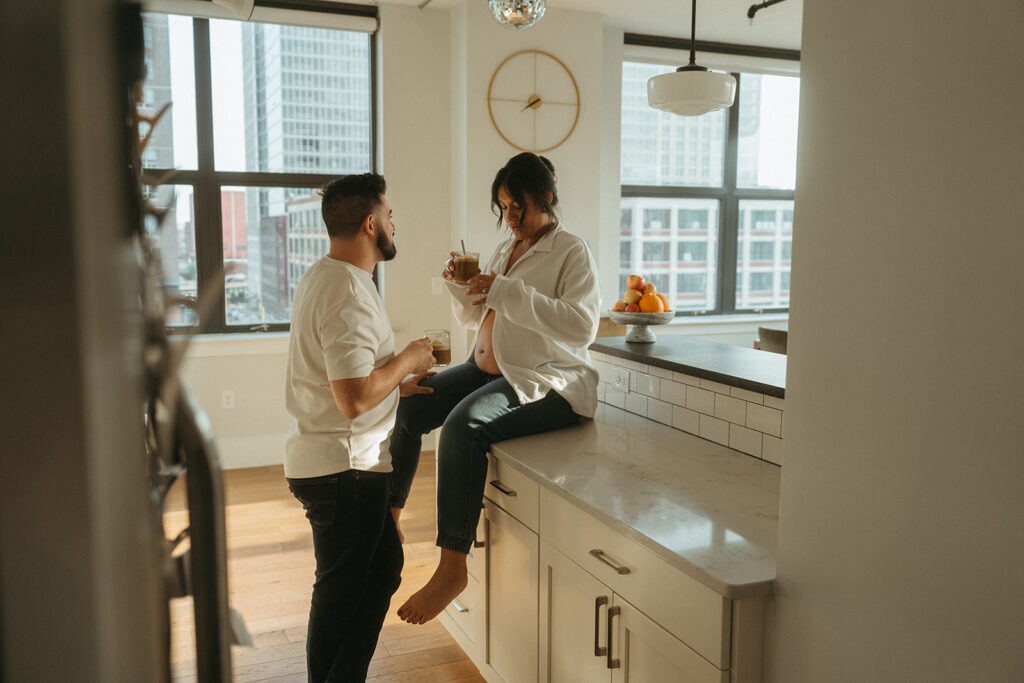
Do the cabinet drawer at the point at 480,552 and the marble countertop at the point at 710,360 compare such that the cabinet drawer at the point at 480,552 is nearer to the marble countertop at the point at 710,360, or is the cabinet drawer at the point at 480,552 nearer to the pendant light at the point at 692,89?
the marble countertop at the point at 710,360

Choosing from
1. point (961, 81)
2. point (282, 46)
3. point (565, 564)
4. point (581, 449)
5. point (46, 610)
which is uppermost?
point (282, 46)

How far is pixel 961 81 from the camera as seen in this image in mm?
903

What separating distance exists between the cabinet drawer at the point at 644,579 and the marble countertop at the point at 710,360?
0.60m

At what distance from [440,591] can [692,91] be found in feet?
6.55

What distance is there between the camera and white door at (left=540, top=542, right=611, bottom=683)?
5.34 ft

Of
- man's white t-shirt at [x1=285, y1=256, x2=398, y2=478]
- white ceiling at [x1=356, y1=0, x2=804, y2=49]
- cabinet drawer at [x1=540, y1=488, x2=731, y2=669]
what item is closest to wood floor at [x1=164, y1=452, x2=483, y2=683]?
man's white t-shirt at [x1=285, y1=256, x2=398, y2=478]

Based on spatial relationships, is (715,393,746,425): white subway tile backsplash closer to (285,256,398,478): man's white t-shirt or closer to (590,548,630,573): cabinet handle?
(590,548,630,573): cabinet handle

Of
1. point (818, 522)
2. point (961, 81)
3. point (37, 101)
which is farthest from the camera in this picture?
point (818, 522)

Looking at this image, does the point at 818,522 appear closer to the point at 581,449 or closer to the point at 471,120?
the point at 581,449

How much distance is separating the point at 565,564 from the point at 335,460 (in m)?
0.56

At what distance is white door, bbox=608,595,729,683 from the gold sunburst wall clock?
3.53 m

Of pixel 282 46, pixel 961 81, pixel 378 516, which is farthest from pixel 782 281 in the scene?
pixel 961 81

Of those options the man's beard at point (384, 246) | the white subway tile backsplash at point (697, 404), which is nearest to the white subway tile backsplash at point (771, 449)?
the white subway tile backsplash at point (697, 404)

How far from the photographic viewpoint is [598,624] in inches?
63.4
